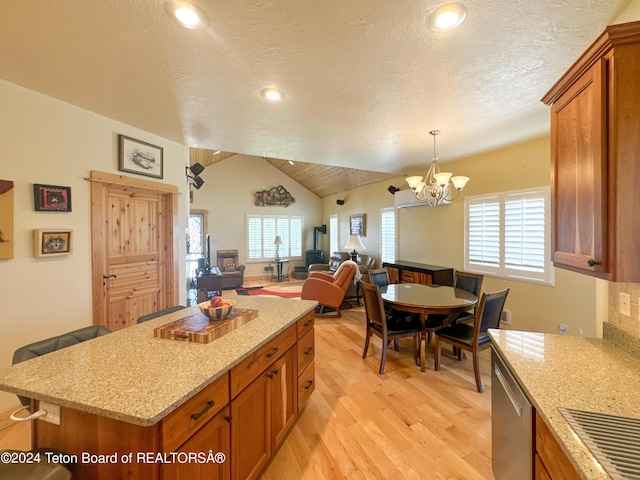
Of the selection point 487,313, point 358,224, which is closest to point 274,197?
point 358,224

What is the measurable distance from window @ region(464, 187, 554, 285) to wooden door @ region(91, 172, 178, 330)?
4.29 metres

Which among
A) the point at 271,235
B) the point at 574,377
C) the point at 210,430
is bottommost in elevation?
the point at 210,430

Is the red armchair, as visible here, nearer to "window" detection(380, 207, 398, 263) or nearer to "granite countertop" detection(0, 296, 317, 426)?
"window" detection(380, 207, 398, 263)

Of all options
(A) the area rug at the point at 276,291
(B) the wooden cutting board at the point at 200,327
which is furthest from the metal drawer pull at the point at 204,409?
(A) the area rug at the point at 276,291

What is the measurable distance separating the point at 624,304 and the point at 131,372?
7.69ft

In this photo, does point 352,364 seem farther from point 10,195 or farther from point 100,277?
point 10,195

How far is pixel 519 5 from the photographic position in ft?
4.39

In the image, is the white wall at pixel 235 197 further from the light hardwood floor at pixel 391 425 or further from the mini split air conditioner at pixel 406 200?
the light hardwood floor at pixel 391 425

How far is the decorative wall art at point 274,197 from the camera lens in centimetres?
862

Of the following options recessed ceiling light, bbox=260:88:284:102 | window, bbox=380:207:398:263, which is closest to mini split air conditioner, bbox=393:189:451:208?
window, bbox=380:207:398:263

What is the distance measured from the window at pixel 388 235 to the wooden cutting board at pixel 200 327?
15.4 feet

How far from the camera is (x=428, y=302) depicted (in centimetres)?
279

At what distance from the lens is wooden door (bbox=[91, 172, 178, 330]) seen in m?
2.67

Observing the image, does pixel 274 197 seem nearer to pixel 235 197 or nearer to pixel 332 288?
pixel 235 197
